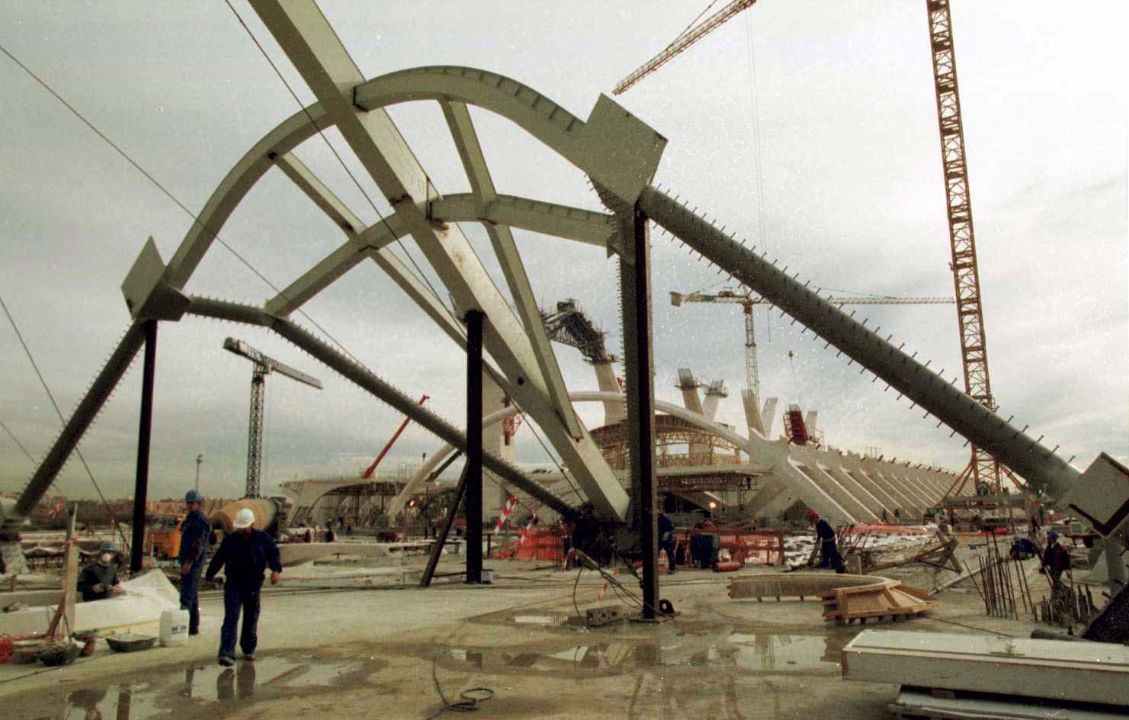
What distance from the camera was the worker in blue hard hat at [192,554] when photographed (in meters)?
9.07

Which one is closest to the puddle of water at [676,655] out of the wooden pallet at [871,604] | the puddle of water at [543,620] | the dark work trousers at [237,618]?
the wooden pallet at [871,604]

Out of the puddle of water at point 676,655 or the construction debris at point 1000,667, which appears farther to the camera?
the puddle of water at point 676,655

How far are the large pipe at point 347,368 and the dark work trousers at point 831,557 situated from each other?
8.39 meters

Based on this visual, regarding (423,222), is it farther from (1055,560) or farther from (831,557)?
(1055,560)

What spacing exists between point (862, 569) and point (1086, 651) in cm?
1259

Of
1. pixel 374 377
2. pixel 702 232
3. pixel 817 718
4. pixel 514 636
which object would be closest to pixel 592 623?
pixel 514 636

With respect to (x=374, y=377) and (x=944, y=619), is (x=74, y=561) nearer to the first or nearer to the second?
(x=944, y=619)

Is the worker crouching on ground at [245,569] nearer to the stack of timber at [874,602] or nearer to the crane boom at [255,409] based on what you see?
the stack of timber at [874,602]

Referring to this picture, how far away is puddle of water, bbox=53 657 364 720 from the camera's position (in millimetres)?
5805

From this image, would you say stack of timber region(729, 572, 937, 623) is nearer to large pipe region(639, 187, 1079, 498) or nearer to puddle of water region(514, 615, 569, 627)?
large pipe region(639, 187, 1079, 498)

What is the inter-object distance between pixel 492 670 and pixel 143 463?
46.8 ft

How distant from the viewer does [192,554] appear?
910 centimetres

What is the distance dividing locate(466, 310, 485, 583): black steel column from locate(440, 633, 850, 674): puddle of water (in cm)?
821

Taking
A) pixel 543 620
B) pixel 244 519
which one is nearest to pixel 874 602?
pixel 543 620
